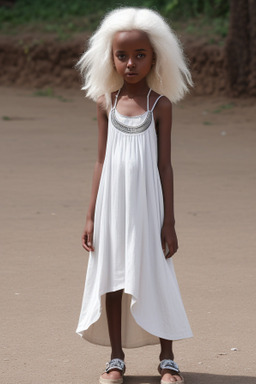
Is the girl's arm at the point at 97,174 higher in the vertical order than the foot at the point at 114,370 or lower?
higher

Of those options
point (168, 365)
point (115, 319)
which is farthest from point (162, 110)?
point (168, 365)

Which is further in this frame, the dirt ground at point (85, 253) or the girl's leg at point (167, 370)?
the dirt ground at point (85, 253)

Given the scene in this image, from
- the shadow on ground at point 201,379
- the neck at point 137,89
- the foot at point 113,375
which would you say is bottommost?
the shadow on ground at point 201,379

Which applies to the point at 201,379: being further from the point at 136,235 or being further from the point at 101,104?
the point at 101,104

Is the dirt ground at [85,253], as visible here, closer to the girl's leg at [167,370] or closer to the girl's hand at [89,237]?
the girl's leg at [167,370]

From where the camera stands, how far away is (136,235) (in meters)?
3.48

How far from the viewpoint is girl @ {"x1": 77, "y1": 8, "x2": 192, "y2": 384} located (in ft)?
11.5

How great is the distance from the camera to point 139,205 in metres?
3.50

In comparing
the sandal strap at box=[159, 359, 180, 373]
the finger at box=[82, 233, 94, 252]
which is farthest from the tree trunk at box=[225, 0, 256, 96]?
the sandal strap at box=[159, 359, 180, 373]

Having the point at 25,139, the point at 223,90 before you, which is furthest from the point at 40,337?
the point at 223,90

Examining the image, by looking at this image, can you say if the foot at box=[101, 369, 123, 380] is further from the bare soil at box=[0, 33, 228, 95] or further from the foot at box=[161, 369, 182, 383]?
the bare soil at box=[0, 33, 228, 95]

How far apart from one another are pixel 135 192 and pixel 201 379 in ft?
2.84

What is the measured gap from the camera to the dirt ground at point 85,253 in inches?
154

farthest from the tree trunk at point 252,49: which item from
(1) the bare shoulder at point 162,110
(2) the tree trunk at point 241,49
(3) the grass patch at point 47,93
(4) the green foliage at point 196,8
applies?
(1) the bare shoulder at point 162,110
